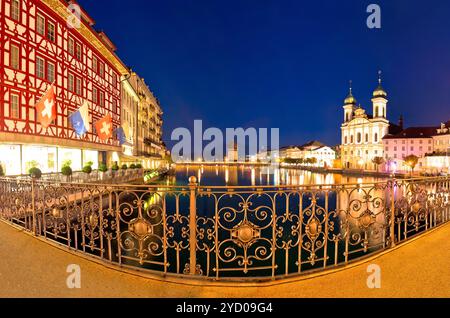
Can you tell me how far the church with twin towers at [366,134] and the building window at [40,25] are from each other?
8823cm

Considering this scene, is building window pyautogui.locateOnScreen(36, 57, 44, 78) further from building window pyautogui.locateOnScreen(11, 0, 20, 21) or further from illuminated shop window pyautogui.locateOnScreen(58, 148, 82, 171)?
illuminated shop window pyautogui.locateOnScreen(58, 148, 82, 171)

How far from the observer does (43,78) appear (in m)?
20.0

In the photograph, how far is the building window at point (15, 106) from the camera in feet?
57.7

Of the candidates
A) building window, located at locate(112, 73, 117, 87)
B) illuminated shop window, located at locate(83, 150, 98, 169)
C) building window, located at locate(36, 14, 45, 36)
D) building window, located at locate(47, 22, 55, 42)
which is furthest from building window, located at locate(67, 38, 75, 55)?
building window, located at locate(112, 73, 117, 87)

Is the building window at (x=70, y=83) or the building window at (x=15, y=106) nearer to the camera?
the building window at (x=15, y=106)

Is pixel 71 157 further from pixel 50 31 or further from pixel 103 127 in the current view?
pixel 50 31

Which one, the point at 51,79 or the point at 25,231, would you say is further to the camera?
the point at 51,79

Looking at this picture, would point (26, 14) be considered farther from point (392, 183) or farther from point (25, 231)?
point (392, 183)

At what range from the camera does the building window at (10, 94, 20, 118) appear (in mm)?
17578

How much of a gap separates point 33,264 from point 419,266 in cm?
633

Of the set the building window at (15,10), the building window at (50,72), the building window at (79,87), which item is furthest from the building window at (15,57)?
the building window at (79,87)

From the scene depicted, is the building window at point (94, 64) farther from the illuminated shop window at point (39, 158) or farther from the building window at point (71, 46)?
the illuminated shop window at point (39, 158)
